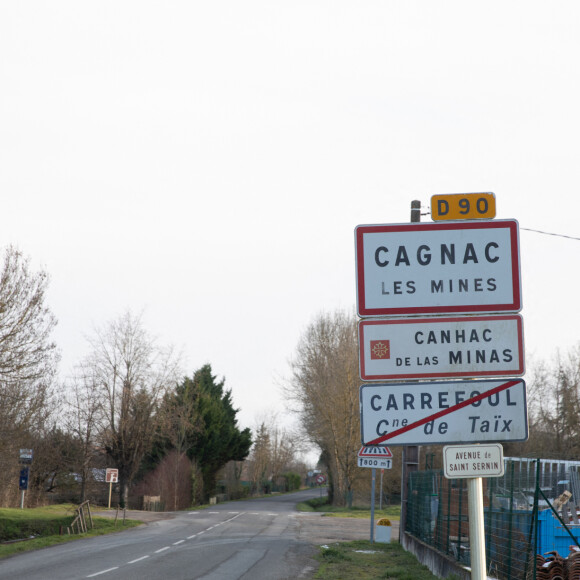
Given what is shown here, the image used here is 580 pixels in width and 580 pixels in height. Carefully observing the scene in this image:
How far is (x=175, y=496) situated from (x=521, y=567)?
43.4 metres

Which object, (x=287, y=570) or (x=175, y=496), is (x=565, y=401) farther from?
(x=287, y=570)

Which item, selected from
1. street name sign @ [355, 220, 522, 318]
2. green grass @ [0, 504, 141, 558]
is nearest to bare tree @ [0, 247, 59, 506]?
green grass @ [0, 504, 141, 558]

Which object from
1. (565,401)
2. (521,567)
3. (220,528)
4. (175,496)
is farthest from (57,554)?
(565,401)

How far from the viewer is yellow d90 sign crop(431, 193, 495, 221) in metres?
4.70

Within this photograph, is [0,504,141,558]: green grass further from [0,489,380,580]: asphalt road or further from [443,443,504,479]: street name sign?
[443,443,504,479]: street name sign

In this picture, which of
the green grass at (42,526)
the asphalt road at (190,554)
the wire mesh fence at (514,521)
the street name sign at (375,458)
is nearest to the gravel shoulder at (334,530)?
the asphalt road at (190,554)

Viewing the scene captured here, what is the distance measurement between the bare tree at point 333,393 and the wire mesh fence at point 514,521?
1136 inches

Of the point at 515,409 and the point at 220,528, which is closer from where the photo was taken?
the point at 515,409

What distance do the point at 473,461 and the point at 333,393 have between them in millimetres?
45321

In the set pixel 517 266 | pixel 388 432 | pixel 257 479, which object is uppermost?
pixel 517 266

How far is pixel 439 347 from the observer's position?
14.8 ft

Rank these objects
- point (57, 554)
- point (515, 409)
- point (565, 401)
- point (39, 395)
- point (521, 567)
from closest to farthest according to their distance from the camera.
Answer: point (515, 409) < point (521, 567) < point (57, 554) < point (39, 395) < point (565, 401)

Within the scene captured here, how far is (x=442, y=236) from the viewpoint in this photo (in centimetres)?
463

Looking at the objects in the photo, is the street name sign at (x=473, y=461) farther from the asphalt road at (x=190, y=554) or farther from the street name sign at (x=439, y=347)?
the asphalt road at (x=190, y=554)
